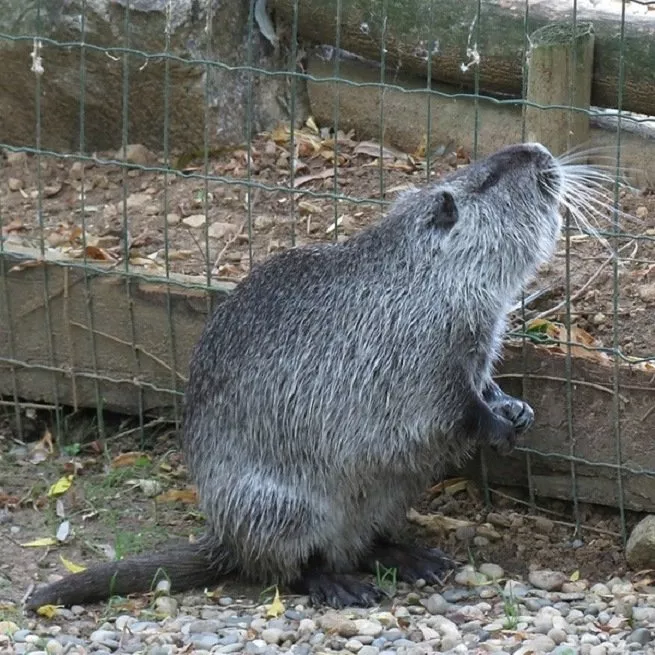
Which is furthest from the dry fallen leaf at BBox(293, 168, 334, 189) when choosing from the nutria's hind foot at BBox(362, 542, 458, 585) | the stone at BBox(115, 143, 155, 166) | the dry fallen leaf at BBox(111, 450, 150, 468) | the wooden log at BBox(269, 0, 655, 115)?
the nutria's hind foot at BBox(362, 542, 458, 585)

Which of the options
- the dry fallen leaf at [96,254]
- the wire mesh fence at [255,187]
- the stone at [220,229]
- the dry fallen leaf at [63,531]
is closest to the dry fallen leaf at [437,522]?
the wire mesh fence at [255,187]

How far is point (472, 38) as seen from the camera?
19.9ft

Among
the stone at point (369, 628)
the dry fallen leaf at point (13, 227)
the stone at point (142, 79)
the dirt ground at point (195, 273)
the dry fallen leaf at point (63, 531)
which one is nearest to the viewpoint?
the stone at point (369, 628)

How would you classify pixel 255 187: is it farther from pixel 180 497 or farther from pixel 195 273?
pixel 180 497

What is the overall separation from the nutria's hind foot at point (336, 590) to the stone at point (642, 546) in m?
0.83

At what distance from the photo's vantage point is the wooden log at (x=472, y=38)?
18.7ft

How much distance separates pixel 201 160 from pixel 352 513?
2381 mm

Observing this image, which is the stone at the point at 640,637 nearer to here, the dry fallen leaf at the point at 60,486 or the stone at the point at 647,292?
the stone at the point at 647,292

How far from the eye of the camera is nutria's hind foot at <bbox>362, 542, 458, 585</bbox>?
16.0ft

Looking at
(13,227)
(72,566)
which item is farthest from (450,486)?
(13,227)

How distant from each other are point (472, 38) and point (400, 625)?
267 cm

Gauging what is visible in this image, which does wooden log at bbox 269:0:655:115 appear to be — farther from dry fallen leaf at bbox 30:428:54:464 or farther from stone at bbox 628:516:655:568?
dry fallen leaf at bbox 30:428:54:464

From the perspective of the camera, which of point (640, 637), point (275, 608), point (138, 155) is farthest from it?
point (138, 155)

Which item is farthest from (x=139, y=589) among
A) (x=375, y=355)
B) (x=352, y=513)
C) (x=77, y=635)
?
(x=375, y=355)
